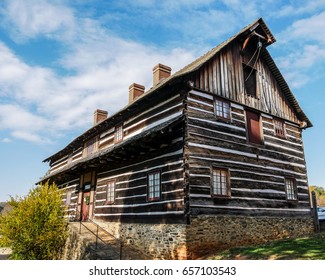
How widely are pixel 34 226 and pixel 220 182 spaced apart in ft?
29.1

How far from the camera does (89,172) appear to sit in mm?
20250

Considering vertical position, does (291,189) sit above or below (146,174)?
below

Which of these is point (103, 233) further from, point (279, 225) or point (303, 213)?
point (303, 213)

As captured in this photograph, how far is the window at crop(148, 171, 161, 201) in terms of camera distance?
13094mm

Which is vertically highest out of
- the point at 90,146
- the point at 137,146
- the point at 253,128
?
the point at 90,146

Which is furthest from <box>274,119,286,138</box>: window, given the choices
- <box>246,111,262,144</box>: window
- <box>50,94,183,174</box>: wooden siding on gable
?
<box>50,94,183,174</box>: wooden siding on gable

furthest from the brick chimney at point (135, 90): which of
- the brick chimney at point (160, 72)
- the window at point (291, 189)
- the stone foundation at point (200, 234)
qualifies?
the window at point (291, 189)

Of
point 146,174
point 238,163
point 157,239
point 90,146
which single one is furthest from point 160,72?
point 157,239

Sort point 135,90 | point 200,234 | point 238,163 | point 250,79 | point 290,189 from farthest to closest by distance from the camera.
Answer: point 135,90 < point 290,189 < point 250,79 < point 238,163 < point 200,234

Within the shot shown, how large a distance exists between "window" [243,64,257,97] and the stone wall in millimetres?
6796

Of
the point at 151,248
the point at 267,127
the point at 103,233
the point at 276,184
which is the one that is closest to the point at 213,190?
the point at 151,248

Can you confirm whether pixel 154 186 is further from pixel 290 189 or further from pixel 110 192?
pixel 290 189

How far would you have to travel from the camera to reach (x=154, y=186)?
13352 millimetres

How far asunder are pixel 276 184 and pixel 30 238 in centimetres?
1253
